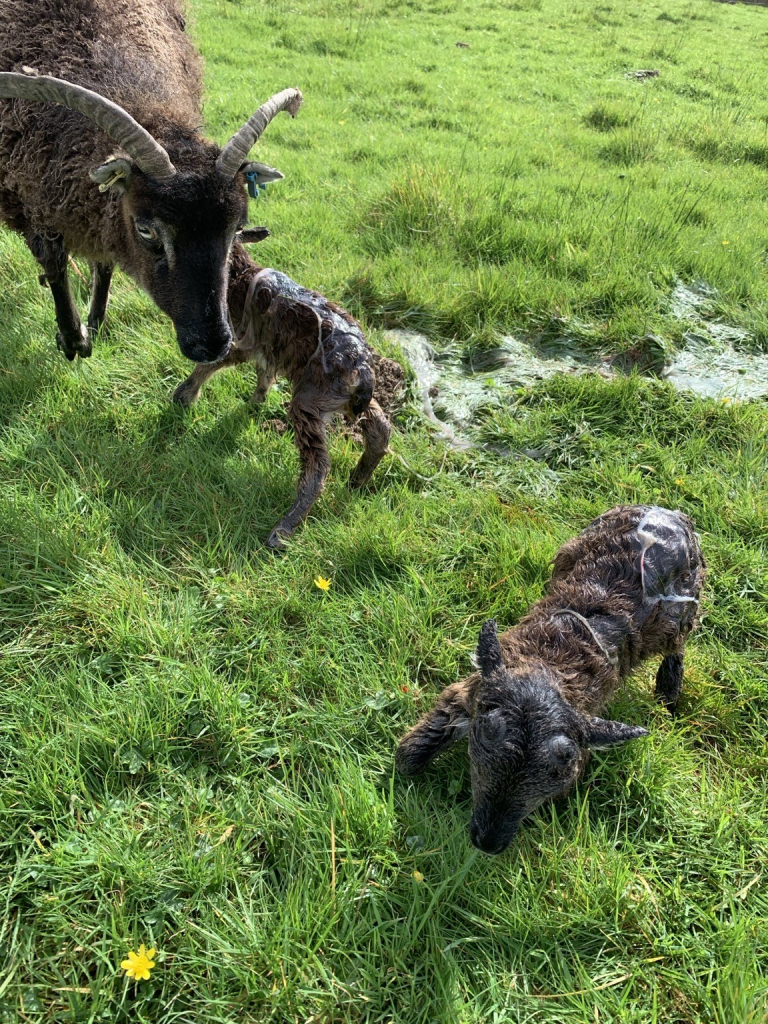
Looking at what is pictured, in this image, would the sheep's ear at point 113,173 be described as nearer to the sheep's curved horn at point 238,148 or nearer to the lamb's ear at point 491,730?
the sheep's curved horn at point 238,148

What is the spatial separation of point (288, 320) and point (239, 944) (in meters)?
3.07

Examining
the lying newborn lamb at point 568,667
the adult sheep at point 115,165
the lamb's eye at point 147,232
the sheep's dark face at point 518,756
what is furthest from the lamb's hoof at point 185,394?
the sheep's dark face at point 518,756

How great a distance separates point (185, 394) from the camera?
4141 millimetres

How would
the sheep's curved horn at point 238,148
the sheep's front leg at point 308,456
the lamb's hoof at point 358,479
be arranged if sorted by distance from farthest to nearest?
1. the lamb's hoof at point 358,479
2. the sheep's front leg at point 308,456
3. the sheep's curved horn at point 238,148

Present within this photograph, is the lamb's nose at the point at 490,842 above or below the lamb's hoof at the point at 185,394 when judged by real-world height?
below

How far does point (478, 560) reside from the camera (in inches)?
137

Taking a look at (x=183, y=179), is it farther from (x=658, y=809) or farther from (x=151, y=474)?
(x=658, y=809)

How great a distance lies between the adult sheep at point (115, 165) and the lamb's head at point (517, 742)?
228 cm

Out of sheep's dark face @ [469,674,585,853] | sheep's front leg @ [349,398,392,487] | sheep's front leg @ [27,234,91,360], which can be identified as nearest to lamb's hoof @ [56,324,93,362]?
sheep's front leg @ [27,234,91,360]

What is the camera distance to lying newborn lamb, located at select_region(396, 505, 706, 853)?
229cm

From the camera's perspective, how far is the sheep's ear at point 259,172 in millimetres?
3701

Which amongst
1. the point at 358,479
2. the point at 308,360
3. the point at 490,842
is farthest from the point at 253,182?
the point at 490,842

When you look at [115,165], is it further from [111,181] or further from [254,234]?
[254,234]

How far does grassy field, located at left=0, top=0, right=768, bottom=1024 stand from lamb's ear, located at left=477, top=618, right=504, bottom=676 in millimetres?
462
